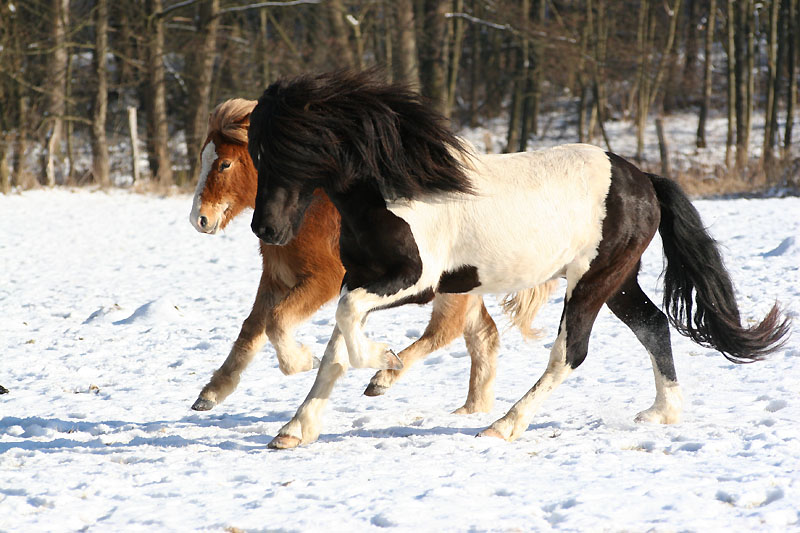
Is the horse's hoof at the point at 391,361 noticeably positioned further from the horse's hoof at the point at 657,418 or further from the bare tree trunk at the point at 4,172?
the bare tree trunk at the point at 4,172

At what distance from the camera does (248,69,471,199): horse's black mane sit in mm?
3547

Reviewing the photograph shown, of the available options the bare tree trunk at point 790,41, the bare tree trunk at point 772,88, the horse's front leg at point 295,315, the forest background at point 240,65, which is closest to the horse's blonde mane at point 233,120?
the horse's front leg at point 295,315

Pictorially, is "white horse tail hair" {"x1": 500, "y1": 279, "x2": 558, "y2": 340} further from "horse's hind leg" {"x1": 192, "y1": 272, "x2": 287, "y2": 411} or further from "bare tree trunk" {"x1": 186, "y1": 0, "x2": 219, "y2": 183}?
"bare tree trunk" {"x1": 186, "y1": 0, "x2": 219, "y2": 183}

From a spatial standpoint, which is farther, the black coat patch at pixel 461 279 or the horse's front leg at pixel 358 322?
the black coat patch at pixel 461 279

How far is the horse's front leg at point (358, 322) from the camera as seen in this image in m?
3.43

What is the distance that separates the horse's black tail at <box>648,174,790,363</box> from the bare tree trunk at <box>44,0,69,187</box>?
1465 centimetres

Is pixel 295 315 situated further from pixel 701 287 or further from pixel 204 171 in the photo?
pixel 701 287

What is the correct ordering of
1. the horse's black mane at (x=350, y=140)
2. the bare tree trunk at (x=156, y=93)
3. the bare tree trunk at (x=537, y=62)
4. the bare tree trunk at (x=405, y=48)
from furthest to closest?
the bare tree trunk at (x=537, y=62) → the bare tree trunk at (x=156, y=93) → the bare tree trunk at (x=405, y=48) → the horse's black mane at (x=350, y=140)

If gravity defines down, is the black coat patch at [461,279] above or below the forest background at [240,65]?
below

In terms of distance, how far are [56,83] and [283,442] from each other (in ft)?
52.6

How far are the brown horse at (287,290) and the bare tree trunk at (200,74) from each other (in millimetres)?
14159

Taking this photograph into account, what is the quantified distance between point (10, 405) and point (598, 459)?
10.2ft

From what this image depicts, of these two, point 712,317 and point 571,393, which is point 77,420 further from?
point 712,317

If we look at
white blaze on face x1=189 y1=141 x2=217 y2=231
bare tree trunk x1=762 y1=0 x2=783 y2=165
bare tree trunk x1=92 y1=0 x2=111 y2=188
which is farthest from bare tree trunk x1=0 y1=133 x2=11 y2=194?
bare tree trunk x1=762 y1=0 x2=783 y2=165
